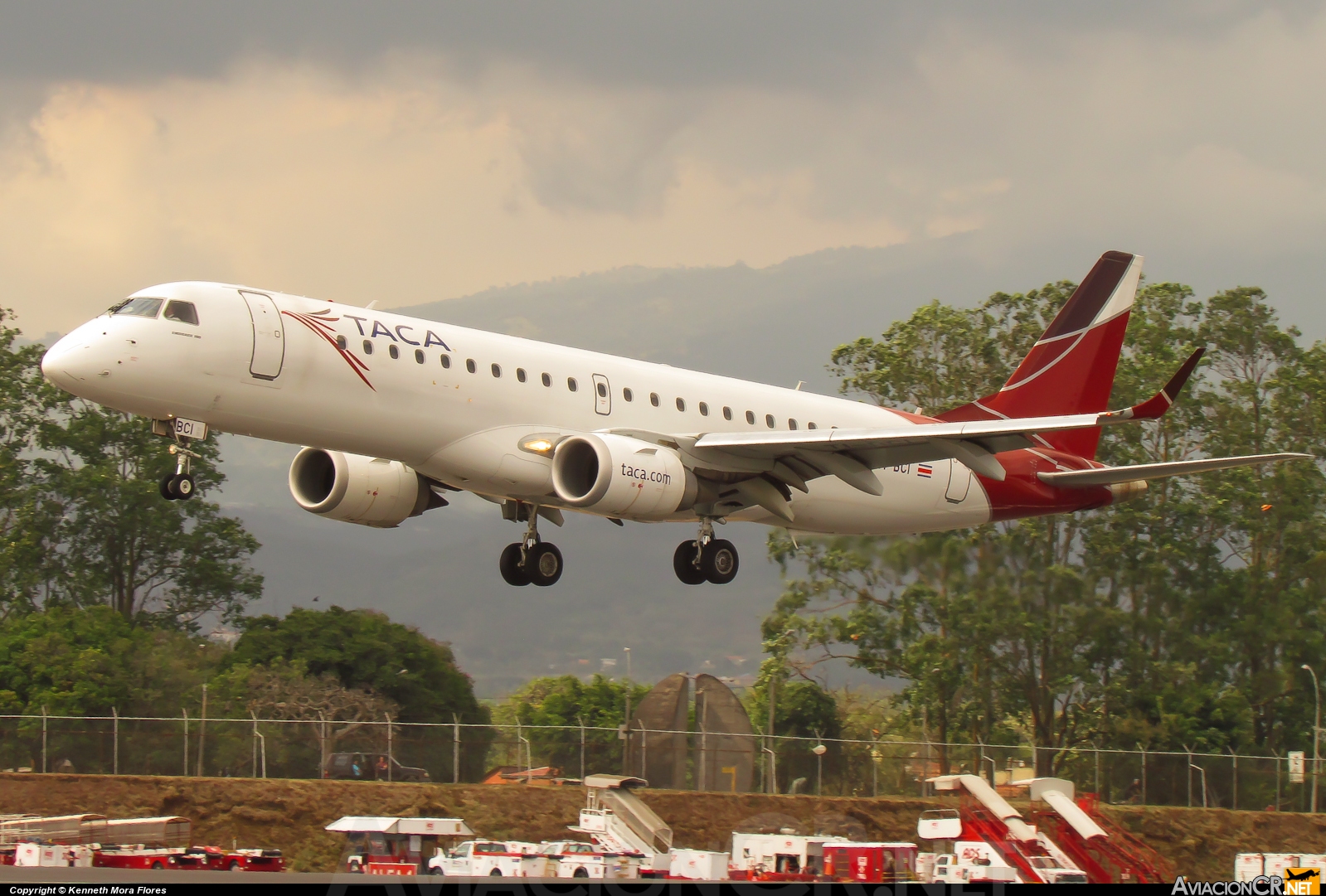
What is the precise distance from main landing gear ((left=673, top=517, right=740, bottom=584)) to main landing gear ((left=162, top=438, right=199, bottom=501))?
30.5 feet

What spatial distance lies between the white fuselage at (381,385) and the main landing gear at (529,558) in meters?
2.29

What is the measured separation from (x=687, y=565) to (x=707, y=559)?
415 mm

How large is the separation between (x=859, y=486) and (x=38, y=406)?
59637 millimetres

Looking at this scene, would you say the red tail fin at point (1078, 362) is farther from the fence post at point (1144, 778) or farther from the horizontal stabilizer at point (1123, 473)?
Result: the fence post at point (1144, 778)

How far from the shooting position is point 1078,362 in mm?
35094

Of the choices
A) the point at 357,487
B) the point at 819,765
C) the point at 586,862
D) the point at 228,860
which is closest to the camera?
the point at 357,487

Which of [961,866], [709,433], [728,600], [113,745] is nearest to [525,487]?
[709,433]

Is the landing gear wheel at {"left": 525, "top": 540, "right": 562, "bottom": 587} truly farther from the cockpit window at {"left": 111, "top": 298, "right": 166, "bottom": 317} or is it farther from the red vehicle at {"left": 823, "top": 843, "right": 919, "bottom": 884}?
the red vehicle at {"left": 823, "top": 843, "right": 919, "bottom": 884}

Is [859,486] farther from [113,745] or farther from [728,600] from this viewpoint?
[728,600]

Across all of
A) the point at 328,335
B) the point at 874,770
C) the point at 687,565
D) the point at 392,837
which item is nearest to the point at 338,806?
the point at 392,837

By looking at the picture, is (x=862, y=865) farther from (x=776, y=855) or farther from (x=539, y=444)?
(x=539, y=444)

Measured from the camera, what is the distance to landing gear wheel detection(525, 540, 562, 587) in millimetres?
29969

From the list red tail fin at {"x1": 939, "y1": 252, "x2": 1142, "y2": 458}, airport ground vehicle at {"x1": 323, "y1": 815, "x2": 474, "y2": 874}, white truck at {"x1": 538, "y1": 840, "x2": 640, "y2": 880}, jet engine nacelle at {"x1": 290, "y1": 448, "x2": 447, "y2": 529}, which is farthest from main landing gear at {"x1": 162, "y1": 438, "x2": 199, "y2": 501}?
red tail fin at {"x1": 939, "y1": 252, "x2": 1142, "y2": 458}

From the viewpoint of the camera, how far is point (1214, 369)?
70500 millimetres
